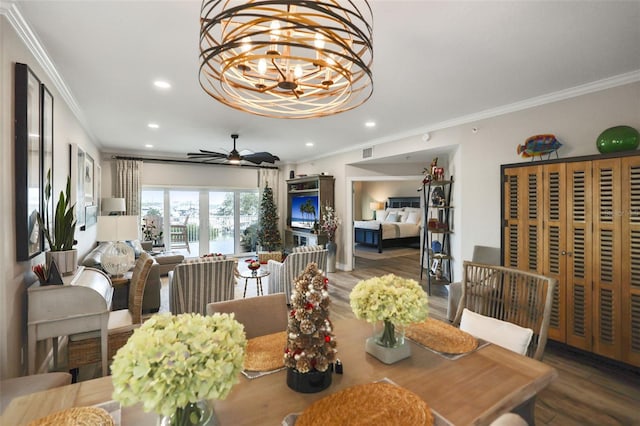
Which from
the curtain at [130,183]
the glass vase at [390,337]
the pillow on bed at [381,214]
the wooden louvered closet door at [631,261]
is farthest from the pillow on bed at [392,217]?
the glass vase at [390,337]

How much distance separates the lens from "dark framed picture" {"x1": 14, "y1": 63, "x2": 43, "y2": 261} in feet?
6.40

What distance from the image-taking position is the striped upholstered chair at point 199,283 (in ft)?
10.8

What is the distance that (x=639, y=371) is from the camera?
2.46 m

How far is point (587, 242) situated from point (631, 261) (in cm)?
31

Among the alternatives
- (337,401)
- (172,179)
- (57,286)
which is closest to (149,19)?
(57,286)

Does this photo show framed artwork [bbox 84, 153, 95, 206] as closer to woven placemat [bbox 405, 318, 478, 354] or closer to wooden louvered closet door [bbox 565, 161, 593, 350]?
woven placemat [bbox 405, 318, 478, 354]

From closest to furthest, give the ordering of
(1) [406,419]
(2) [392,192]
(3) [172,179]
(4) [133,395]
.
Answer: (4) [133,395]
(1) [406,419]
(3) [172,179]
(2) [392,192]

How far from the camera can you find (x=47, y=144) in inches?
99.3

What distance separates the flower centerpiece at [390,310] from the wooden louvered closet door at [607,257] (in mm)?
2270

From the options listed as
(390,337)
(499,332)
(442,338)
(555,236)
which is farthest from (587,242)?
(390,337)

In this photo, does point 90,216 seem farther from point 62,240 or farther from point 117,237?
point 62,240

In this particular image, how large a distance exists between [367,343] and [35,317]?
86.6 inches

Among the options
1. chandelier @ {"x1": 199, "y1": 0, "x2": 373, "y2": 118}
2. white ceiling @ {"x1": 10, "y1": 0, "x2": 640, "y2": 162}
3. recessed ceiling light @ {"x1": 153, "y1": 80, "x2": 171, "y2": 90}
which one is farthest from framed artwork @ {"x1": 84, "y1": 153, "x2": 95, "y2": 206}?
chandelier @ {"x1": 199, "y1": 0, "x2": 373, "y2": 118}

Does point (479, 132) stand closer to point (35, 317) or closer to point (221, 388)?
point (221, 388)
